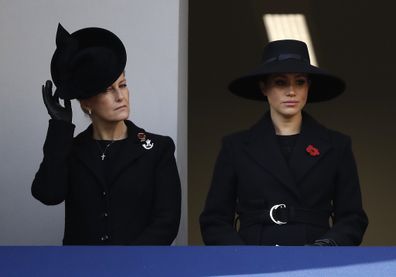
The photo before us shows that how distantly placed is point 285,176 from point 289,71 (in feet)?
0.98

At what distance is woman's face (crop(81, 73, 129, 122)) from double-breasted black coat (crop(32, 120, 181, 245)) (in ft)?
0.32

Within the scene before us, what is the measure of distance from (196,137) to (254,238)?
13.2ft

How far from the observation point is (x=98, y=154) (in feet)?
10.5

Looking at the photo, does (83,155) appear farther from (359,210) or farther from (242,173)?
(359,210)

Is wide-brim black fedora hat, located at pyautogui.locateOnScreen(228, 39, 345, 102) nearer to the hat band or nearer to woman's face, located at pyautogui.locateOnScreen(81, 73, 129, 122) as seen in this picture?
the hat band

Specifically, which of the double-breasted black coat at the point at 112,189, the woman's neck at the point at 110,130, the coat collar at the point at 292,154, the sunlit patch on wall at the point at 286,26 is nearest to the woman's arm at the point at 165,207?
the double-breasted black coat at the point at 112,189

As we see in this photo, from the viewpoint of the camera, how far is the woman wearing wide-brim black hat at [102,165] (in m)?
3.09

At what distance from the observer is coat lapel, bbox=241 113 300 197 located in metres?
3.07

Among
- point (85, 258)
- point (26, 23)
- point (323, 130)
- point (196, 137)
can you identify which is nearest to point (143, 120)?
point (26, 23)

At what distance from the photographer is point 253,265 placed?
240 cm

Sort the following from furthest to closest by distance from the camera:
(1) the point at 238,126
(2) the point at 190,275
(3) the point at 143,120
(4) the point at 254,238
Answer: (1) the point at 238,126, (3) the point at 143,120, (4) the point at 254,238, (2) the point at 190,275

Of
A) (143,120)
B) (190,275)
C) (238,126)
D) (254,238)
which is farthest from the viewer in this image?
(238,126)

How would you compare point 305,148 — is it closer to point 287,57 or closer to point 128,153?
point 287,57

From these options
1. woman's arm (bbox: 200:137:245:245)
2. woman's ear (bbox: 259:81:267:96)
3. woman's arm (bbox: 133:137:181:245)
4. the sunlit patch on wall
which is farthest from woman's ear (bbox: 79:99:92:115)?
the sunlit patch on wall
